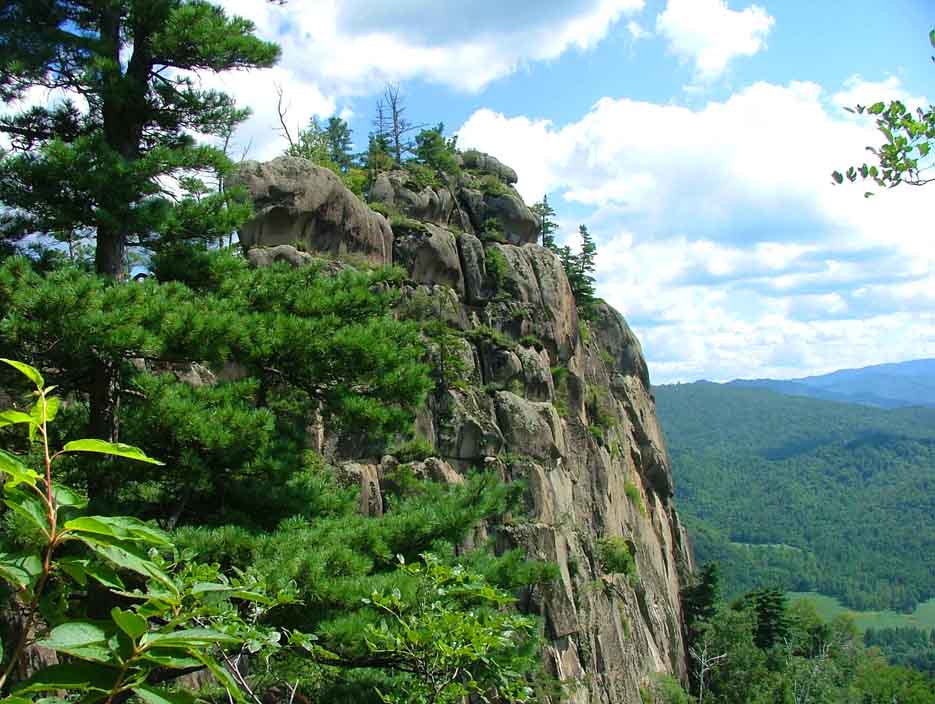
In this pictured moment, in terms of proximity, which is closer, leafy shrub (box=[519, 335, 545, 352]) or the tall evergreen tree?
the tall evergreen tree

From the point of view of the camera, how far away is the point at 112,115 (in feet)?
26.7

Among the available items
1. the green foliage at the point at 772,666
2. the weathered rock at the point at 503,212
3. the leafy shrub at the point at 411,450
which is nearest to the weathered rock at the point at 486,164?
the weathered rock at the point at 503,212

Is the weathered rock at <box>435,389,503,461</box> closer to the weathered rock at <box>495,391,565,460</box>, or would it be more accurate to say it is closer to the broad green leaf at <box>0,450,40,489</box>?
the weathered rock at <box>495,391,565,460</box>

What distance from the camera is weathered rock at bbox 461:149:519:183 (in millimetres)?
29703

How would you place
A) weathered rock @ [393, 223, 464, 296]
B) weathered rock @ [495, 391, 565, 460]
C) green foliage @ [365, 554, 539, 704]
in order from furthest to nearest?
weathered rock @ [393, 223, 464, 296] < weathered rock @ [495, 391, 565, 460] < green foliage @ [365, 554, 539, 704]

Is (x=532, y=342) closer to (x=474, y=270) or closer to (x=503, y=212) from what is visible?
(x=474, y=270)

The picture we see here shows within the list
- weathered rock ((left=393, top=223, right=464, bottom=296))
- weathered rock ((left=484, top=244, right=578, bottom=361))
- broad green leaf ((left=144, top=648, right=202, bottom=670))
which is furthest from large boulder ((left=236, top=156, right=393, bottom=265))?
broad green leaf ((left=144, top=648, right=202, bottom=670))

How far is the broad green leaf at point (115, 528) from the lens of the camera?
141 cm

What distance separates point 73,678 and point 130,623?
0.46ft

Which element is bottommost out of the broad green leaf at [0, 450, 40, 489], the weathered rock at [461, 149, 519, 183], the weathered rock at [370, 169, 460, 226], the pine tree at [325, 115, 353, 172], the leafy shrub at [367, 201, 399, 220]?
the broad green leaf at [0, 450, 40, 489]

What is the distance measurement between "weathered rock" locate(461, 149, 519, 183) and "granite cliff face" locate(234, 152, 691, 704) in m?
0.06

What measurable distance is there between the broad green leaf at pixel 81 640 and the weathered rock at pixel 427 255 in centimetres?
1958

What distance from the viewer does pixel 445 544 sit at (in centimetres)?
671

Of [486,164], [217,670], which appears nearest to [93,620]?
[217,670]
